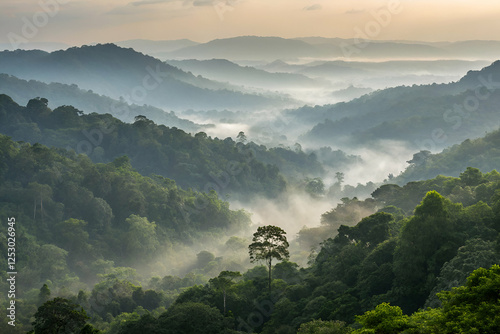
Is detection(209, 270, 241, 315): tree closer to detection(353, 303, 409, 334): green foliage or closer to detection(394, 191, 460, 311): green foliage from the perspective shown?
detection(394, 191, 460, 311): green foliage

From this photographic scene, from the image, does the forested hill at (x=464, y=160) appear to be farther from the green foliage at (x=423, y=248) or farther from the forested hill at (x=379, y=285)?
the green foliage at (x=423, y=248)

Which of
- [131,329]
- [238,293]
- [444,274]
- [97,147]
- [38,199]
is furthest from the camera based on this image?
[97,147]

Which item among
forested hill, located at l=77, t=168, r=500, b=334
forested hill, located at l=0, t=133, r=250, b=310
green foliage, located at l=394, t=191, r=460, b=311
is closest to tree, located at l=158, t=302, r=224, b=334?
forested hill, located at l=77, t=168, r=500, b=334

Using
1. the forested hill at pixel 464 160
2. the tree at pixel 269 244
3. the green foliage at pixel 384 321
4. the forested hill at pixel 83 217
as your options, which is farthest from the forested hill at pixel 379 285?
the forested hill at pixel 464 160

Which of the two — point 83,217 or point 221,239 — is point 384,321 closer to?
point 83,217

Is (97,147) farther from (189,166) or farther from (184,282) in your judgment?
(184,282)

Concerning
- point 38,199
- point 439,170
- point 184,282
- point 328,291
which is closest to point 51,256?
point 38,199
